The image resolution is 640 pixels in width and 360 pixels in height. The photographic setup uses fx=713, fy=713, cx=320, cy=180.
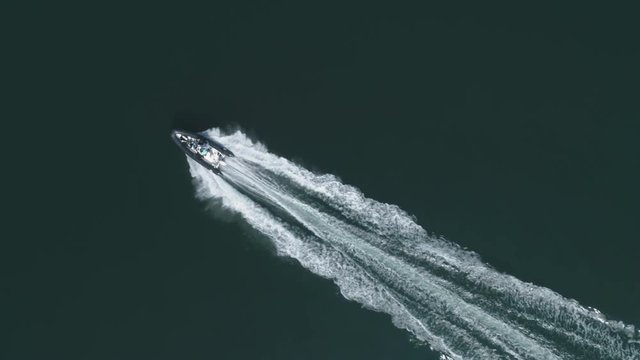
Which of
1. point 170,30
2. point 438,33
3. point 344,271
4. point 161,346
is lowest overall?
point 161,346

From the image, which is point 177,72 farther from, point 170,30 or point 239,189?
point 239,189

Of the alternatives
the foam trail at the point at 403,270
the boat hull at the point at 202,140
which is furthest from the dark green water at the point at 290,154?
the foam trail at the point at 403,270

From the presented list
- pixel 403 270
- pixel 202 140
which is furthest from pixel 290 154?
pixel 403 270

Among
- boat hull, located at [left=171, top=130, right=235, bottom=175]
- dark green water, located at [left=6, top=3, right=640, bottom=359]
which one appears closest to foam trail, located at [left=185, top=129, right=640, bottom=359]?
boat hull, located at [left=171, top=130, right=235, bottom=175]

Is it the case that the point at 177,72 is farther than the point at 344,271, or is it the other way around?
the point at 177,72

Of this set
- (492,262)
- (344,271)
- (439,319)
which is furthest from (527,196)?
(344,271)
